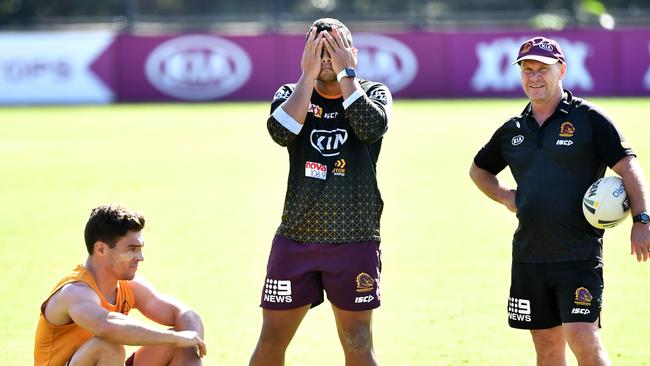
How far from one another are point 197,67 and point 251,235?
21.8m

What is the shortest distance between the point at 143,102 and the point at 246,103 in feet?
10.8

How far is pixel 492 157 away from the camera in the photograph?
6.84 m

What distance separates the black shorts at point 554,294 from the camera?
6.07 meters

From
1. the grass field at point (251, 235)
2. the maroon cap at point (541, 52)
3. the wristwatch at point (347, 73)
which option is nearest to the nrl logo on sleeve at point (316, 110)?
the wristwatch at point (347, 73)

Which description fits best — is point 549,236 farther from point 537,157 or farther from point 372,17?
point 372,17

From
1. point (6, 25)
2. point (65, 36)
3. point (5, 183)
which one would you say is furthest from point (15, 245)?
point (6, 25)

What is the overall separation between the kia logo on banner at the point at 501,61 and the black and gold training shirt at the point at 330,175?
2808cm

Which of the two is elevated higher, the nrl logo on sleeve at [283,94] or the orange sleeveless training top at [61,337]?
the nrl logo on sleeve at [283,94]

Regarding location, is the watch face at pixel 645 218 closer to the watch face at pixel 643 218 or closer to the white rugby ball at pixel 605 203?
the watch face at pixel 643 218

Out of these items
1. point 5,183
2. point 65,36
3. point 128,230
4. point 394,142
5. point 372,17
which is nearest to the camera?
point 128,230

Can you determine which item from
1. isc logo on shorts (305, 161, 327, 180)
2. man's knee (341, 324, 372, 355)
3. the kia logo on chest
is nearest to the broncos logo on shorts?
man's knee (341, 324, 372, 355)

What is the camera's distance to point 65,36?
33.2 metres

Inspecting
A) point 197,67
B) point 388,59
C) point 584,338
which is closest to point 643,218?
point 584,338

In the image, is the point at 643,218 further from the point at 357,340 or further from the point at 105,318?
the point at 105,318
